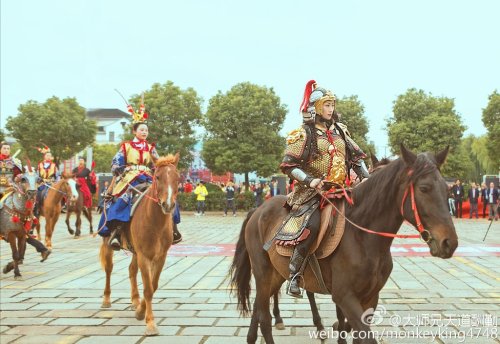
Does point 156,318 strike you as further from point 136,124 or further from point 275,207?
point 136,124

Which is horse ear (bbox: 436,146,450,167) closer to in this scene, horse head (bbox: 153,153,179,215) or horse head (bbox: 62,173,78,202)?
horse head (bbox: 153,153,179,215)

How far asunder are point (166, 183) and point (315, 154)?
7.24 feet

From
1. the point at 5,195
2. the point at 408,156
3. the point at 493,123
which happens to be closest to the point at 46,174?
the point at 5,195

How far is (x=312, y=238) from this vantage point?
183 inches

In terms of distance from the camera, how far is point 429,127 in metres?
41.0

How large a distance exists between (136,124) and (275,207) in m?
3.43

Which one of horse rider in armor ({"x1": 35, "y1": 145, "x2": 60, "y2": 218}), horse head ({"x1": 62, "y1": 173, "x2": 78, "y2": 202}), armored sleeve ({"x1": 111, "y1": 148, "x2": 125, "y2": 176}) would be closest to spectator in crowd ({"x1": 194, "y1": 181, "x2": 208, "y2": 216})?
horse rider in armor ({"x1": 35, "y1": 145, "x2": 60, "y2": 218})

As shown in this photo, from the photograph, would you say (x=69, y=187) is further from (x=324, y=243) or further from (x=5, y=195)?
(x=324, y=243)

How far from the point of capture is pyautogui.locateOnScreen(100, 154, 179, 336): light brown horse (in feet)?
21.1

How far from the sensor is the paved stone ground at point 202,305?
5887mm

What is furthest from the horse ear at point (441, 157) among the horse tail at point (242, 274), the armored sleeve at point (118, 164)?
the armored sleeve at point (118, 164)

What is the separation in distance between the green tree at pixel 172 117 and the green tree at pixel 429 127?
16.2m

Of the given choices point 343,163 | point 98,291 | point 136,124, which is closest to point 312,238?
point 343,163

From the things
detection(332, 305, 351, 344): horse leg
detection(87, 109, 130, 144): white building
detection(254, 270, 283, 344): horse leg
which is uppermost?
detection(87, 109, 130, 144): white building
